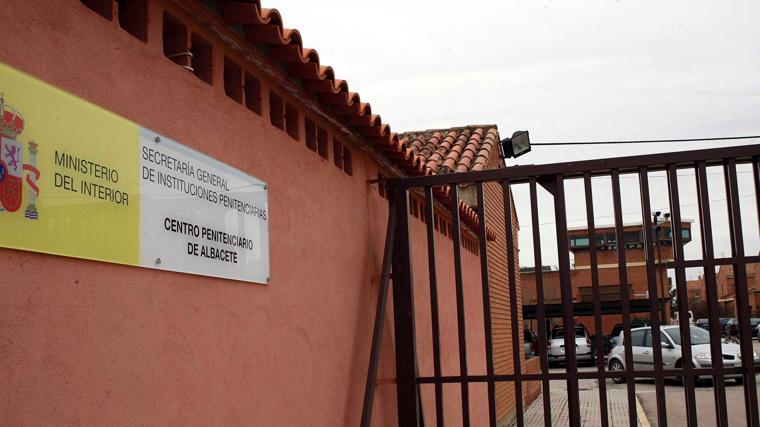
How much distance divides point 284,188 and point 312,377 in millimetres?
1180

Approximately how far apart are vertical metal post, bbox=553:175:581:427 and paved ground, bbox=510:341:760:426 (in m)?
8.69

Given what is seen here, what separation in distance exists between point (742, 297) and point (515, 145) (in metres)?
13.4

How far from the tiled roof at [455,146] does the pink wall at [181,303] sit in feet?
26.2

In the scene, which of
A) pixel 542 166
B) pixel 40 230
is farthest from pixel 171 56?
pixel 542 166

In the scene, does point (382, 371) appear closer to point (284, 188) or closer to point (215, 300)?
point (284, 188)

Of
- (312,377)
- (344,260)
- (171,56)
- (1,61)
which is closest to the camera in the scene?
(1,61)

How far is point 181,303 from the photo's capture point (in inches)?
142

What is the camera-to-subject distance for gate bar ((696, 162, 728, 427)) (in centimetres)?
597

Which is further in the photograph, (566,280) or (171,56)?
(566,280)

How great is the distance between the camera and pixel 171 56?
387 centimetres

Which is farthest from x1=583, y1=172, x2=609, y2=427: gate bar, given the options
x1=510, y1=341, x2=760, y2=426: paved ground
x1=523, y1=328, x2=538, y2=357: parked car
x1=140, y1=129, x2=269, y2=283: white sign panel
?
x1=523, y1=328, x2=538, y2=357: parked car

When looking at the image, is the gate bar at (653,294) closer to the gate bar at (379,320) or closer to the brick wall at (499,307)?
the gate bar at (379,320)

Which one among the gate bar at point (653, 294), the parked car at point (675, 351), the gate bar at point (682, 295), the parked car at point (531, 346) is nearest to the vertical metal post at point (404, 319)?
the gate bar at point (653, 294)

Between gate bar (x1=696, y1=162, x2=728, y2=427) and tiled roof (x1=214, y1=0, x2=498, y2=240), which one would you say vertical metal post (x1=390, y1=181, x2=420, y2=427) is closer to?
tiled roof (x1=214, y1=0, x2=498, y2=240)
